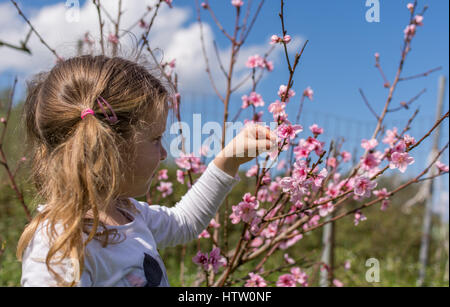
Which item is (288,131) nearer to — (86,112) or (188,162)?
(86,112)

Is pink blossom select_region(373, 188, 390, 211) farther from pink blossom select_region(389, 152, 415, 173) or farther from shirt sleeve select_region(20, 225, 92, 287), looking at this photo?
shirt sleeve select_region(20, 225, 92, 287)

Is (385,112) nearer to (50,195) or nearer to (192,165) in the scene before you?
(192,165)

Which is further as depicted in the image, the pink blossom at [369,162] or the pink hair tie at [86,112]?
the pink blossom at [369,162]

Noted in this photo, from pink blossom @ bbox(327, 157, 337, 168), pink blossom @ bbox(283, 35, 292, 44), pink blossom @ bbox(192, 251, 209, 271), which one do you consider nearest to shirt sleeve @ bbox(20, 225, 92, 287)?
pink blossom @ bbox(192, 251, 209, 271)

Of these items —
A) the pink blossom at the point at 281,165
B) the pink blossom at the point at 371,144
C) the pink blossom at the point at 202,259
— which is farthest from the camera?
Answer: the pink blossom at the point at 281,165

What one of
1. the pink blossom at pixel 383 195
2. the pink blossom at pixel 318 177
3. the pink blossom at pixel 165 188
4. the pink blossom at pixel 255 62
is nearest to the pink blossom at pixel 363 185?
the pink blossom at pixel 318 177

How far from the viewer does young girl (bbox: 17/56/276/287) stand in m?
1.01

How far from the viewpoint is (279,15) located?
1.15 m

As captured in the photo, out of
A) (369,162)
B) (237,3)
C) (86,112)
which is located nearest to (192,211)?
(86,112)

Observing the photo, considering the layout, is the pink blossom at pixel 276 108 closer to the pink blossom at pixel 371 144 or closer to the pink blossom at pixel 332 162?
the pink blossom at pixel 371 144

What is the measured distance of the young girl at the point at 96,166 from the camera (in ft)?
3.32

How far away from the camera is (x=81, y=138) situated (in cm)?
108

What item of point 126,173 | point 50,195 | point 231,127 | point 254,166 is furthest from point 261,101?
point 50,195

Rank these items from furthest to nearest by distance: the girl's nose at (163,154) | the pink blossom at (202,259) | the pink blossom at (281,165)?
the pink blossom at (281,165) < the pink blossom at (202,259) < the girl's nose at (163,154)
